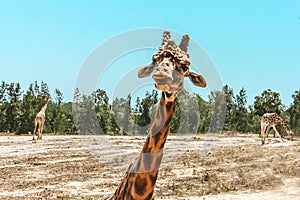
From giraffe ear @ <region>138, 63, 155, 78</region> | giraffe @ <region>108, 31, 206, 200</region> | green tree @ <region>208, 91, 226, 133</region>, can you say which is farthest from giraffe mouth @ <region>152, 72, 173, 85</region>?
green tree @ <region>208, 91, 226, 133</region>

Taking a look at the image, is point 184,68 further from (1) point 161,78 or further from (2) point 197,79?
(1) point 161,78

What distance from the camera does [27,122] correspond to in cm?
3175

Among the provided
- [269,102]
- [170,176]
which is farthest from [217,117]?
[269,102]

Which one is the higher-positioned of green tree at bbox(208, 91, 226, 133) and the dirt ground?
green tree at bbox(208, 91, 226, 133)

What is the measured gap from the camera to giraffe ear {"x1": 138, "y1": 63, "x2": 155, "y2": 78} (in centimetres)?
395

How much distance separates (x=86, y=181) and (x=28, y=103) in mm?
22615

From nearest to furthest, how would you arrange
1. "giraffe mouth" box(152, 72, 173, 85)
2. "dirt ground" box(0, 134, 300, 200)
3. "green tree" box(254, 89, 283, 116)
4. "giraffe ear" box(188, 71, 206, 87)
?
"giraffe mouth" box(152, 72, 173, 85) < "giraffe ear" box(188, 71, 206, 87) < "dirt ground" box(0, 134, 300, 200) < "green tree" box(254, 89, 283, 116)

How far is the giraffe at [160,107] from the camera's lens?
12.2 ft

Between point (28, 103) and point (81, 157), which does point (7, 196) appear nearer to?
point (81, 157)

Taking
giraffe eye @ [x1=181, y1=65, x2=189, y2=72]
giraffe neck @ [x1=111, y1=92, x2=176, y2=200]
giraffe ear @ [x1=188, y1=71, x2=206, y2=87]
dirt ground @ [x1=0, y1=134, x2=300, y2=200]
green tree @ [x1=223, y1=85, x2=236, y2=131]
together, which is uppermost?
green tree @ [x1=223, y1=85, x2=236, y2=131]

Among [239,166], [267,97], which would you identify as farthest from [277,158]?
[267,97]

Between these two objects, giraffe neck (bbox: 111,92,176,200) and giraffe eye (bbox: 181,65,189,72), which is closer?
giraffe eye (bbox: 181,65,189,72)

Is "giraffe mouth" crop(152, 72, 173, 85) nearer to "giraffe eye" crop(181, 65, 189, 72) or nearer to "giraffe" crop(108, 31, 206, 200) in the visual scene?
"giraffe" crop(108, 31, 206, 200)

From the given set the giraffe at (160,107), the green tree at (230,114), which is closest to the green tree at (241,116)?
the green tree at (230,114)
